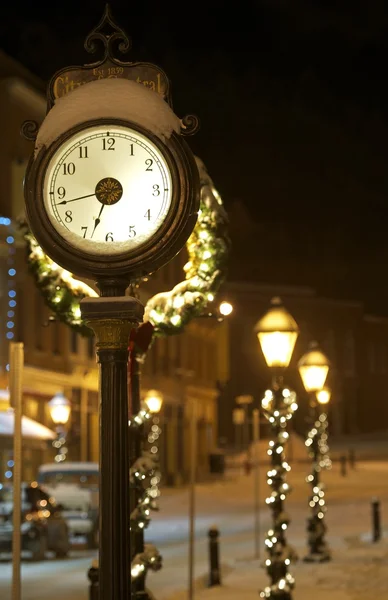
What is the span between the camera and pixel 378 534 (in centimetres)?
2523

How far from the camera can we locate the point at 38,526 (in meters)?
23.7

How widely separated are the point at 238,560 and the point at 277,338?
9024mm

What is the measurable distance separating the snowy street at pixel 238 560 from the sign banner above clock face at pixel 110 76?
10.6m

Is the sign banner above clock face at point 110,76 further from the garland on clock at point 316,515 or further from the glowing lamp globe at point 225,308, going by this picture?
the garland on clock at point 316,515

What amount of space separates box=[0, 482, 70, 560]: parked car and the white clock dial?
17862 millimetres

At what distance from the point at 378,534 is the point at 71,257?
20.0 meters

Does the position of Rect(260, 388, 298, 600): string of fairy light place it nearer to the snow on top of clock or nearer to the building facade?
the snow on top of clock

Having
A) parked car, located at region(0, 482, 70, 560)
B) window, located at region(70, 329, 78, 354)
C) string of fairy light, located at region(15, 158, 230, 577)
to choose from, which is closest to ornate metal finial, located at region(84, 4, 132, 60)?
string of fairy light, located at region(15, 158, 230, 577)

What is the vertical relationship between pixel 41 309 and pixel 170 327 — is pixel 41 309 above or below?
above

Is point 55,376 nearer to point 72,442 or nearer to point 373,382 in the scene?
point 72,442

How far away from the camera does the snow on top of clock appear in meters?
6.11

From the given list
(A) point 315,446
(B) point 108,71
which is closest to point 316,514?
(A) point 315,446

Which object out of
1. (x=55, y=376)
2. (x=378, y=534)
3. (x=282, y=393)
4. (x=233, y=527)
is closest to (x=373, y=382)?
(x=55, y=376)

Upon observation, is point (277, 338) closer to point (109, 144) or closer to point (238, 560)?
point (109, 144)
